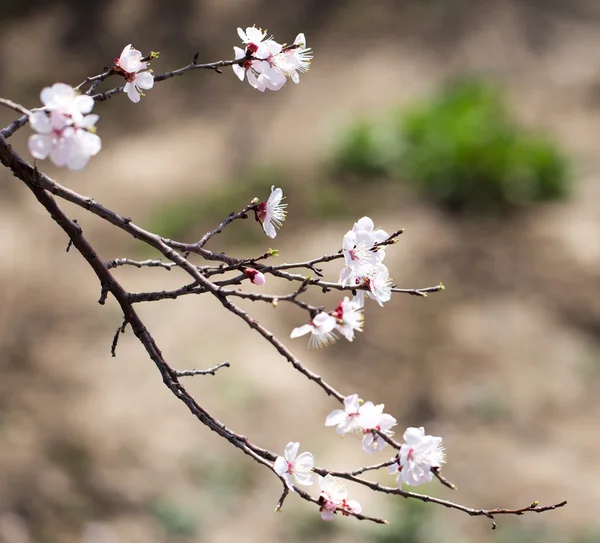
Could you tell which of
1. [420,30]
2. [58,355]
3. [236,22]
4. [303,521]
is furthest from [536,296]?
[236,22]

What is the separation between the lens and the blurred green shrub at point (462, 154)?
5.12m

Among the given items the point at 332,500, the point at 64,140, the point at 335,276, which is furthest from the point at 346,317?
the point at 335,276

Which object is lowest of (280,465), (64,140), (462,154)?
(280,465)

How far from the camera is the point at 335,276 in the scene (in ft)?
13.8

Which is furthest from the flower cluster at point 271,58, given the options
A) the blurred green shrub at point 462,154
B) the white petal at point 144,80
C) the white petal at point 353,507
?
the blurred green shrub at point 462,154

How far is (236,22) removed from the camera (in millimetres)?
7414

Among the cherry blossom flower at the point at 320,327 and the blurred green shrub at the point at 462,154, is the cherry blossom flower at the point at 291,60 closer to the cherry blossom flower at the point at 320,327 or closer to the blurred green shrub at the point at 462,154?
the cherry blossom flower at the point at 320,327

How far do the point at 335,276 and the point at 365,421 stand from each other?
3.13 metres

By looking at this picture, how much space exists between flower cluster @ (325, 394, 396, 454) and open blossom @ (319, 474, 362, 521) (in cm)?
8

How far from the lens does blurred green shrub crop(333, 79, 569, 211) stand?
5117 millimetres

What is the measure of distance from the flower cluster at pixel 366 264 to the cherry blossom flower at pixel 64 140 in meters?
0.37

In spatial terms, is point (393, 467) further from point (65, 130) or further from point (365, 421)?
point (65, 130)

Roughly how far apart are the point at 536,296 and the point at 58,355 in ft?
8.42

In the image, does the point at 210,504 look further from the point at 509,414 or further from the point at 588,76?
the point at 588,76
